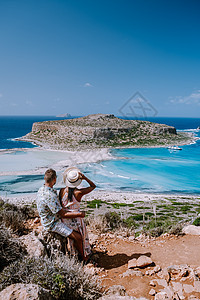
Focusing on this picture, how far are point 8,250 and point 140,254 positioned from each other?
2703 millimetres

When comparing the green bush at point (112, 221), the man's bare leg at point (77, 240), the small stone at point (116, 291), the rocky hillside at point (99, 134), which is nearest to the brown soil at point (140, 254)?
the small stone at point (116, 291)

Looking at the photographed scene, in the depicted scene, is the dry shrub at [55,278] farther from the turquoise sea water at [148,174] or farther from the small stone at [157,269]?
the turquoise sea water at [148,174]

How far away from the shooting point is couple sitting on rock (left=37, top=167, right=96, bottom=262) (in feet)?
10.9

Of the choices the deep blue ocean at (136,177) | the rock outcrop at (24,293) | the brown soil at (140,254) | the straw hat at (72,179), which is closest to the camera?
the rock outcrop at (24,293)

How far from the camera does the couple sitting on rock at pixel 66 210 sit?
3309mm

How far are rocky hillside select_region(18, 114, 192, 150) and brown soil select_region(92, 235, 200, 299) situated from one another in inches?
1752

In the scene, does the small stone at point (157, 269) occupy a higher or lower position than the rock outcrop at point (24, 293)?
lower

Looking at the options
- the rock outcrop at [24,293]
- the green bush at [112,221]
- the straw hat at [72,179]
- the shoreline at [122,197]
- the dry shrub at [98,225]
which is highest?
the straw hat at [72,179]

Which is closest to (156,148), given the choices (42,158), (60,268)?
(42,158)

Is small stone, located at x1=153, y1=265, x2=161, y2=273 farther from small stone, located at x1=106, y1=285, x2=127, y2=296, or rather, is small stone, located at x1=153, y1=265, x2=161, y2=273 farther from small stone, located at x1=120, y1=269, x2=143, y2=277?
small stone, located at x1=106, y1=285, x2=127, y2=296

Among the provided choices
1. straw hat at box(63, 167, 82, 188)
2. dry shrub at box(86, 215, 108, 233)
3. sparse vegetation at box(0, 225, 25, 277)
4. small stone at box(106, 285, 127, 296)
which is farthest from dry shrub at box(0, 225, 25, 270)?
dry shrub at box(86, 215, 108, 233)

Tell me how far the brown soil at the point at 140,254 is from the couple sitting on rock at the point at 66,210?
0.61 m

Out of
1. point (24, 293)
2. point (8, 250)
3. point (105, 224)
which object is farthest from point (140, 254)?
point (24, 293)

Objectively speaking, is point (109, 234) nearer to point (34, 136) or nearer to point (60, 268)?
point (60, 268)
